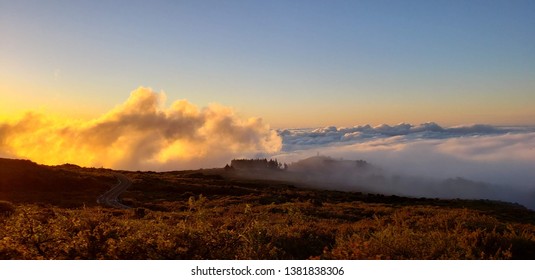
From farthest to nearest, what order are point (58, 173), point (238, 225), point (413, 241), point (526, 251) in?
point (58, 173)
point (238, 225)
point (526, 251)
point (413, 241)

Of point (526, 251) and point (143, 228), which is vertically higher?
point (143, 228)

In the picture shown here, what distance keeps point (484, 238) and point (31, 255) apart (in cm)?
1051
